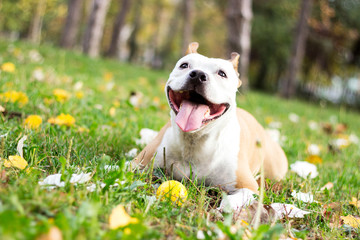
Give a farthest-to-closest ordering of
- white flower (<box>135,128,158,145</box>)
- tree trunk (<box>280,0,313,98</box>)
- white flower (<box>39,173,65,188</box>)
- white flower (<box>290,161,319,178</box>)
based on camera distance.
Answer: tree trunk (<box>280,0,313,98</box>) → white flower (<box>135,128,158,145</box>) → white flower (<box>290,161,319,178</box>) → white flower (<box>39,173,65,188</box>)

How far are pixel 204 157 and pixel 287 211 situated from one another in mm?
646

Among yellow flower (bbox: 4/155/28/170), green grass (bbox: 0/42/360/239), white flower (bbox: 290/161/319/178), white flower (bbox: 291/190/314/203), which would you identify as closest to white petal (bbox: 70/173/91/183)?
green grass (bbox: 0/42/360/239)

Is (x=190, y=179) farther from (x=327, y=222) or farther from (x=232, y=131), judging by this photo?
(x=327, y=222)

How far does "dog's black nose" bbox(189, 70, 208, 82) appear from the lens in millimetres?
2170

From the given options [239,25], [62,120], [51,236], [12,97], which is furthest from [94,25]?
[51,236]

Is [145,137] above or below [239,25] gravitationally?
below

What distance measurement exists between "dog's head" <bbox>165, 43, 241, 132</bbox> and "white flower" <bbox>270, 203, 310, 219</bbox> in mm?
674

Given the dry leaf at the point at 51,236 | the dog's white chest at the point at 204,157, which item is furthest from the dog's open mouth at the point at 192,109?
the dry leaf at the point at 51,236

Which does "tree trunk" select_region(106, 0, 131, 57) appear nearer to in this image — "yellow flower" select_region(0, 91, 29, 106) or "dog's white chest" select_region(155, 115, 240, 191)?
"yellow flower" select_region(0, 91, 29, 106)

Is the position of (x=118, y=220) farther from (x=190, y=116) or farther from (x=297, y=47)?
(x=297, y=47)

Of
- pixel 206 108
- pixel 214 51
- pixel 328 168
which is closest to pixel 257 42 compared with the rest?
pixel 214 51

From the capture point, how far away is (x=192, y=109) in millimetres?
2246

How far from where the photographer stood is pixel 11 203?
1.33 meters

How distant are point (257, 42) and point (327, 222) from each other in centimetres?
2272
